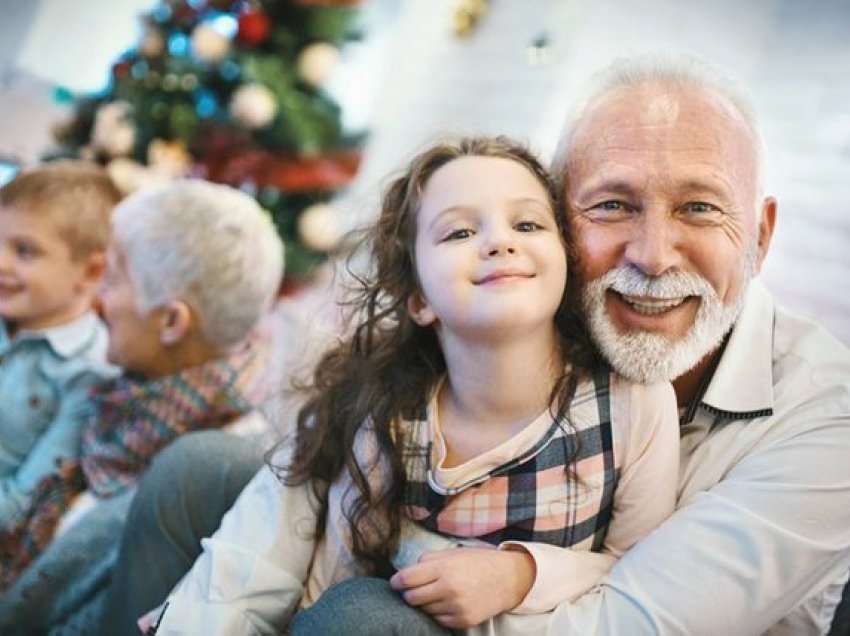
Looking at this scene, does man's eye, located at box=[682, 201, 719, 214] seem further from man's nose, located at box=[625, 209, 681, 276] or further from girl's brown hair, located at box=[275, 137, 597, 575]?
girl's brown hair, located at box=[275, 137, 597, 575]

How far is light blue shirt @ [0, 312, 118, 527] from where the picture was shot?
65.4 inches

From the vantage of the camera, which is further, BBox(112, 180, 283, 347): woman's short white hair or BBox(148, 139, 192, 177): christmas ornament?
BBox(148, 139, 192, 177): christmas ornament

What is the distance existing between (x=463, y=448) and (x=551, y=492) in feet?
0.45

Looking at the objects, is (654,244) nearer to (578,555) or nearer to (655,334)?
(655,334)

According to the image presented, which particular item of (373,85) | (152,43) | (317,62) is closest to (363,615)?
(317,62)

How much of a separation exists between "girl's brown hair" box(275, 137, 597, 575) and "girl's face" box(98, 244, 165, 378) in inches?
18.7

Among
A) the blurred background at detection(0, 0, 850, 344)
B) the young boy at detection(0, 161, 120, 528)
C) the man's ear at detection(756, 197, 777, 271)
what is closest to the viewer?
the man's ear at detection(756, 197, 777, 271)

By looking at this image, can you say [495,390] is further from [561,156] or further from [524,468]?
[561,156]

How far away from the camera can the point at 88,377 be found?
5.71ft

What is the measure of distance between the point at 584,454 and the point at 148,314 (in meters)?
0.95

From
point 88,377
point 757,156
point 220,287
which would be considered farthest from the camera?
point 88,377

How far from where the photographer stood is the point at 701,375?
1.25 meters

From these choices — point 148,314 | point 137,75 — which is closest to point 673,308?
point 148,314

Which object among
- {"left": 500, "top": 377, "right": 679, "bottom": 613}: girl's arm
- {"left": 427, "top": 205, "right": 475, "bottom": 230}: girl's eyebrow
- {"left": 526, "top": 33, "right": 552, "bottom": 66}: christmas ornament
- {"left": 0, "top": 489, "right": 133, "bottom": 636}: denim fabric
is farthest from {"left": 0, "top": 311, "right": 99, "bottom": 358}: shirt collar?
{"left": 526, "top": 33, "right": 552, "bottom": 66}: christmas ornament
